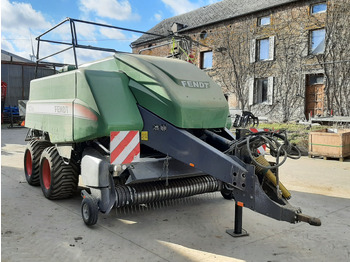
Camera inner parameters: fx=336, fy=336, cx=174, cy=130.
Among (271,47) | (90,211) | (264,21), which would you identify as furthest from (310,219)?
(264,21)

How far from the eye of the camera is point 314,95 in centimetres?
1620

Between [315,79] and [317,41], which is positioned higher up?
[317,41]

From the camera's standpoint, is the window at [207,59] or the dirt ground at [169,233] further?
the window at [207,59]

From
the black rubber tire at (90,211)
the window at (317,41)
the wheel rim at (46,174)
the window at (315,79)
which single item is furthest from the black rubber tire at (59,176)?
the window at (317,41)

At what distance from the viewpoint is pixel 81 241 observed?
3.57m

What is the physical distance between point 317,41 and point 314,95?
2.54 meters

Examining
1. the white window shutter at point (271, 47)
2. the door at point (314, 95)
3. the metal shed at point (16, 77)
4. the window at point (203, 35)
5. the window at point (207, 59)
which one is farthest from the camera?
the metal shed at point (16, 77)

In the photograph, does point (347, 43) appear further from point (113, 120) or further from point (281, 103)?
point (113, 120)

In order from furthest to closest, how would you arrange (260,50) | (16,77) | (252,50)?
(16,77), (252,50), (260,50)

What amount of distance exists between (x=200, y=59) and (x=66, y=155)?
706 inches

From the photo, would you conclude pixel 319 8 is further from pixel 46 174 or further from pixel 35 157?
pixel 46 174

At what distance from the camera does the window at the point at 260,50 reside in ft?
58.6

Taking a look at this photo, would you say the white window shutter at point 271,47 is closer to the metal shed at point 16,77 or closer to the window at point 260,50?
the window at point 260,50

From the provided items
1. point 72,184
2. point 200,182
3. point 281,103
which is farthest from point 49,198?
point 281,103
